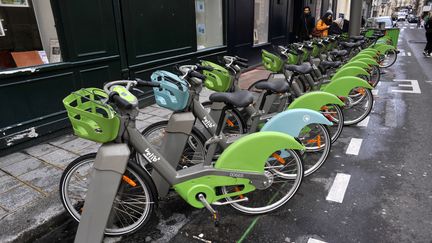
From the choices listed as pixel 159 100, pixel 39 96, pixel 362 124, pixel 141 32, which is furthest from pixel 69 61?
pixel 362 124

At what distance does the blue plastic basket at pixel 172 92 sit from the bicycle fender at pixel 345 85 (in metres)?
2.88

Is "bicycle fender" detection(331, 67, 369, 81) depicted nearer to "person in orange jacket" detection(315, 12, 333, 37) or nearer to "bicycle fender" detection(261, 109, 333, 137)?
"bicycle fender" detection(261, 109, 333, 137)

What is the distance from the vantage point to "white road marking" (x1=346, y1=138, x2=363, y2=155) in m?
4.35

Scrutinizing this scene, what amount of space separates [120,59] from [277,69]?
280 centimetres

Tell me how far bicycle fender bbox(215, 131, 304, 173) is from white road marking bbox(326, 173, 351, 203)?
0.97 metres

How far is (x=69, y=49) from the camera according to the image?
184 inches

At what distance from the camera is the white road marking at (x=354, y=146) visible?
4.35m

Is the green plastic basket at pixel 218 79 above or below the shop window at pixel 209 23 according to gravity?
below

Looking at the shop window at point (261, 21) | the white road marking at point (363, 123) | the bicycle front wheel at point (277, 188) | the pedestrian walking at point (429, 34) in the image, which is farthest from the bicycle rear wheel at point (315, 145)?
the pedestrian walking at point (429, 34)

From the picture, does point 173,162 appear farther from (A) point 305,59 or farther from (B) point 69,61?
(A) point 305,59

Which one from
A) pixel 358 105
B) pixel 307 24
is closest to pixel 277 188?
pixel 358 105

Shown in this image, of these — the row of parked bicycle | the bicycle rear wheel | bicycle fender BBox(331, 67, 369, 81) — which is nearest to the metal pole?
bicycle fender BBox(331, 67, 369, 81)

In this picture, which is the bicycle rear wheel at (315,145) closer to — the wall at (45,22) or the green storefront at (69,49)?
the green storefront at (69,49)

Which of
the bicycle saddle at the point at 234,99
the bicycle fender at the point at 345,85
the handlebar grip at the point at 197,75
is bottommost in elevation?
the bicycle fender at the point at 345,85
